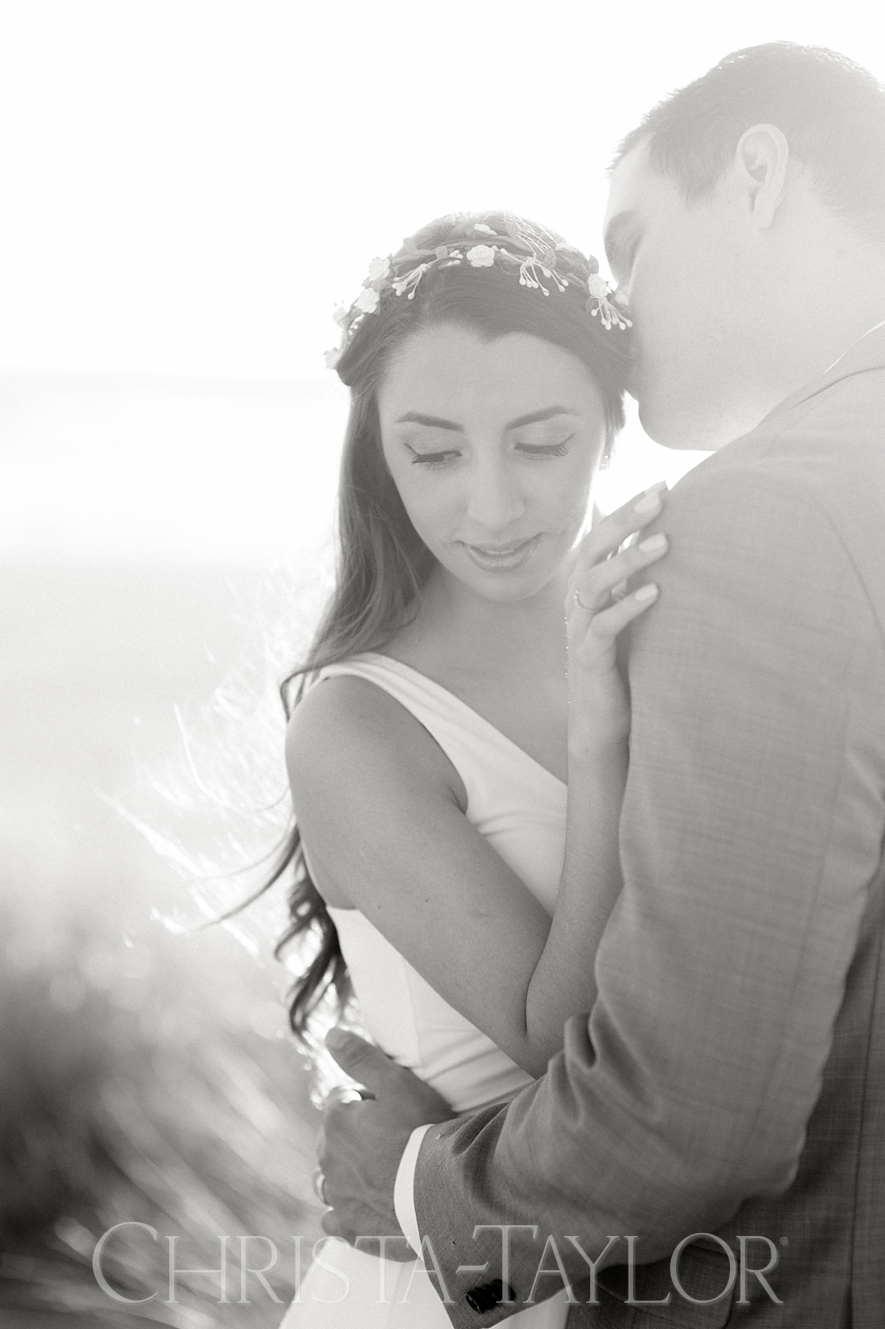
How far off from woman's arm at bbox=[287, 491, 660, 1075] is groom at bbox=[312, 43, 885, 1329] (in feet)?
0.51

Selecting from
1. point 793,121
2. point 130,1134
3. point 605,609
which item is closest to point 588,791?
point 605,609

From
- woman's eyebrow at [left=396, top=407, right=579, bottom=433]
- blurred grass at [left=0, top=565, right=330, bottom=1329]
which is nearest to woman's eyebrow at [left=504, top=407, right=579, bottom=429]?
woman's eyebrow at [left=396, top=407, right=579, bottom=433]

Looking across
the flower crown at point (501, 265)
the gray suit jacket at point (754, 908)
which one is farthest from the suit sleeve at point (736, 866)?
the flower crown at point (501, 265)

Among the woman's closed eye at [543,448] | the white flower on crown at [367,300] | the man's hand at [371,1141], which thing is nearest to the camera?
the man's hand at [371,1141]

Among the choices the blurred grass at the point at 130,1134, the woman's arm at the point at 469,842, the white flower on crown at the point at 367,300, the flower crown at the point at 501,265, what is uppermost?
the flower crown at the point at 501,265

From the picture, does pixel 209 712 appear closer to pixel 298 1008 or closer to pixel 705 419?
pixel 298 1008

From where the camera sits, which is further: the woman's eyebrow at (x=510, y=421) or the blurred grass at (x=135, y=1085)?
the blurred grass at (x=135, y=1085)

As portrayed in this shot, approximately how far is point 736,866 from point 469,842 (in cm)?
76

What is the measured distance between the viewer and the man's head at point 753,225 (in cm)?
173

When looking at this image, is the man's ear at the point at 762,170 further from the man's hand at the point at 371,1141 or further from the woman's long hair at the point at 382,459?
the man's hand at the point at 371,1141

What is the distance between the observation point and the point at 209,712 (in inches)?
130

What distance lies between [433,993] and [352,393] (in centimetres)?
115

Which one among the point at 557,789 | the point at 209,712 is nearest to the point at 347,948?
the point at 557,789

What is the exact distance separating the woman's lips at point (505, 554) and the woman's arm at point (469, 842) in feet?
1.02
